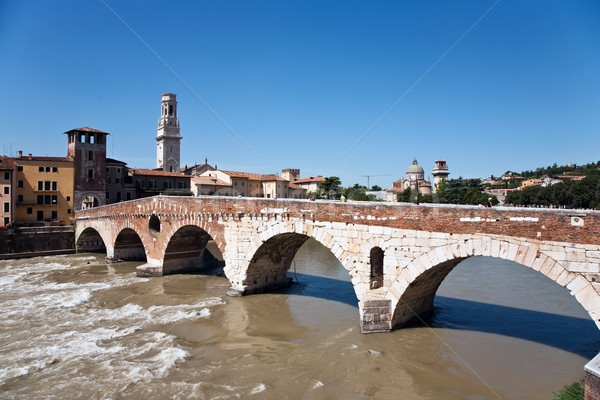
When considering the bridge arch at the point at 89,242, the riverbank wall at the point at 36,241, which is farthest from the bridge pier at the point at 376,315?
the riverbank wall at the point at 36,241

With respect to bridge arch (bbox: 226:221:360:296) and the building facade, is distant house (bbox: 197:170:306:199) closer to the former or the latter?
the building facade

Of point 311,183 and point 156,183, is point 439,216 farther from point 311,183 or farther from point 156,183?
point 311,183

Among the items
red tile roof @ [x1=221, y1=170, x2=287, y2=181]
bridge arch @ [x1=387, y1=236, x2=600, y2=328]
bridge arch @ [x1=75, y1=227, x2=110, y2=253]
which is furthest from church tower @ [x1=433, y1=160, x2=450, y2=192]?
bridge arch @ [x1=387, y1=236, x2=600, y2=328]

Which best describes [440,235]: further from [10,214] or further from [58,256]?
[10,214]

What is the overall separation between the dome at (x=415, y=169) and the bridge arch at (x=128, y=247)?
263 feet

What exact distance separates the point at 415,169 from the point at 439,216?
300 ft

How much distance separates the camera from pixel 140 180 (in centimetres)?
4169

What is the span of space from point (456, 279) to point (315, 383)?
12.7m

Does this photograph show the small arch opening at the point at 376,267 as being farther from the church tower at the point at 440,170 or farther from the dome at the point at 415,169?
the dome at the point at 415,169

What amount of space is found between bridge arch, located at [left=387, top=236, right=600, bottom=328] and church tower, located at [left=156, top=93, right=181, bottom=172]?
51.8 meters

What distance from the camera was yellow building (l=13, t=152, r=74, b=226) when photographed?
Result: 109 ft

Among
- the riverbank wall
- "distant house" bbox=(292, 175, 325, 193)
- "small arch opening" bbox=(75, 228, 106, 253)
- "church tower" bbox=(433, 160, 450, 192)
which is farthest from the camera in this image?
"church tower" bbox=(433, 160, 450, 192)

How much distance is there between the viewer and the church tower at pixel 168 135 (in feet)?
193

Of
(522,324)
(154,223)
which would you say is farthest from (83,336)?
(522,324)
